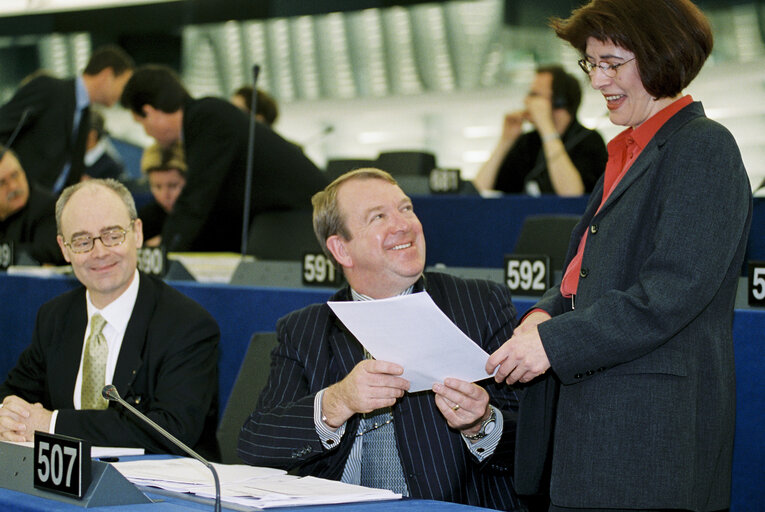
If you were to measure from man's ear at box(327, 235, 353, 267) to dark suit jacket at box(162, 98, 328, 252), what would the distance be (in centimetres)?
213

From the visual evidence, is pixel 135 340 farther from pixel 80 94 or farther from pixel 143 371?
pixel 80 94

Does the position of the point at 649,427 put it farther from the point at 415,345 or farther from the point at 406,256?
the point at 406,256

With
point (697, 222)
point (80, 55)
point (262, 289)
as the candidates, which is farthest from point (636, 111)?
point (80, 55)

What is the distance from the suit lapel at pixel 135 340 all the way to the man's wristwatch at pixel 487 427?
32.9 inches

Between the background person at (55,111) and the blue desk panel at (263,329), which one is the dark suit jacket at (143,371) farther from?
the background person at (55,111)

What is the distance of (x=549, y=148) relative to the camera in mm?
4996

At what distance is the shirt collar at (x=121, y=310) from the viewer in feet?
8.07

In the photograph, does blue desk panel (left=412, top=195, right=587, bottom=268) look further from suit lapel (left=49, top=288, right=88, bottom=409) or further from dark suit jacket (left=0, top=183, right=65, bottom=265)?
suit lapel (left=49, top=288, right=88, bottom=409)

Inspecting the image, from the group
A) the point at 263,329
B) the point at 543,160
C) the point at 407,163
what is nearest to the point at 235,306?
the point at 263,329

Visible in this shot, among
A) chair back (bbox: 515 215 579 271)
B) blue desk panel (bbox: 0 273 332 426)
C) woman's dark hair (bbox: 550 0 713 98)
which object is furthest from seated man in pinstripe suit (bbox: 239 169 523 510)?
chair back (bbox: 515 215 579 271)

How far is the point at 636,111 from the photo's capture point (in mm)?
1605

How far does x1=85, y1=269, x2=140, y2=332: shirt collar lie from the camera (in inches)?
96.8

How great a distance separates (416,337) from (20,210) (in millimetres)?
3570

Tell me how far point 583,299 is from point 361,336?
367 millimetres
